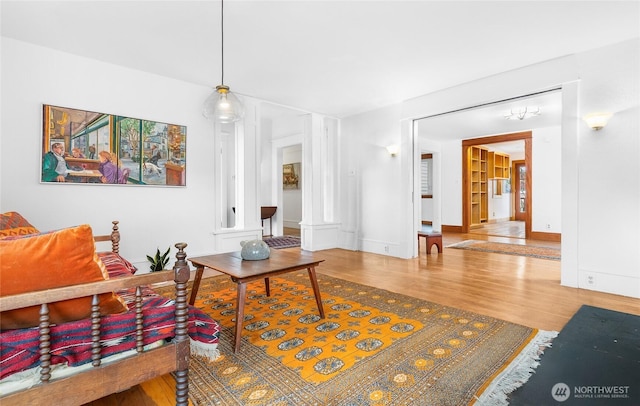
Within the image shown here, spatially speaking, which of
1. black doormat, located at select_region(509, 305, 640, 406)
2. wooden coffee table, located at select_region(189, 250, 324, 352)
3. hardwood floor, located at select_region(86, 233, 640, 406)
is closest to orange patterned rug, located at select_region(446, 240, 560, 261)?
hardwood floor, located at select_region(86, 233, 640, 406)

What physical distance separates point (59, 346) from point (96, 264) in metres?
0.29

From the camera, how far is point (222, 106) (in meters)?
2.61

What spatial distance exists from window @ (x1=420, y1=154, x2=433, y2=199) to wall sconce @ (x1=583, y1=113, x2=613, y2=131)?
586 centimetres

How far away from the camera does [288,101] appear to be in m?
4.96

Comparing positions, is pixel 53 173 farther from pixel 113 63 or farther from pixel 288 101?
pixel 288 101

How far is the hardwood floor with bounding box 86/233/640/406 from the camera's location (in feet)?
7.97

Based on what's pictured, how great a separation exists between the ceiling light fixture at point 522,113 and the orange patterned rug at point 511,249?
244 cm

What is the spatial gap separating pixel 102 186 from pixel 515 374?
4129 millimetres

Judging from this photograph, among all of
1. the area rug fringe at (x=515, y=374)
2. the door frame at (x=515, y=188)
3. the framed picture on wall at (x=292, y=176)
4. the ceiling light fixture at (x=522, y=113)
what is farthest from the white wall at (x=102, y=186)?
the door frame at (x=515, y=188)

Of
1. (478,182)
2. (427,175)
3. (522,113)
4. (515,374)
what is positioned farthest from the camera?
(427,175)

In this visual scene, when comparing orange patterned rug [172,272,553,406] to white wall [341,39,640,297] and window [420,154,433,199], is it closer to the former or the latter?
white wall [341,39,640,297]

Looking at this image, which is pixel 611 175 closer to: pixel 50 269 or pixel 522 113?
pixel 522 113

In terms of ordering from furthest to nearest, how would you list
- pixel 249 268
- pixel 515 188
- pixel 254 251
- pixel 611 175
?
pixel 515 188 → pixel 611 175 → pixel 254 251 → pixel 249 268

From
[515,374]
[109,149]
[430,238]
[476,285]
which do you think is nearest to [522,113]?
[430,238]
